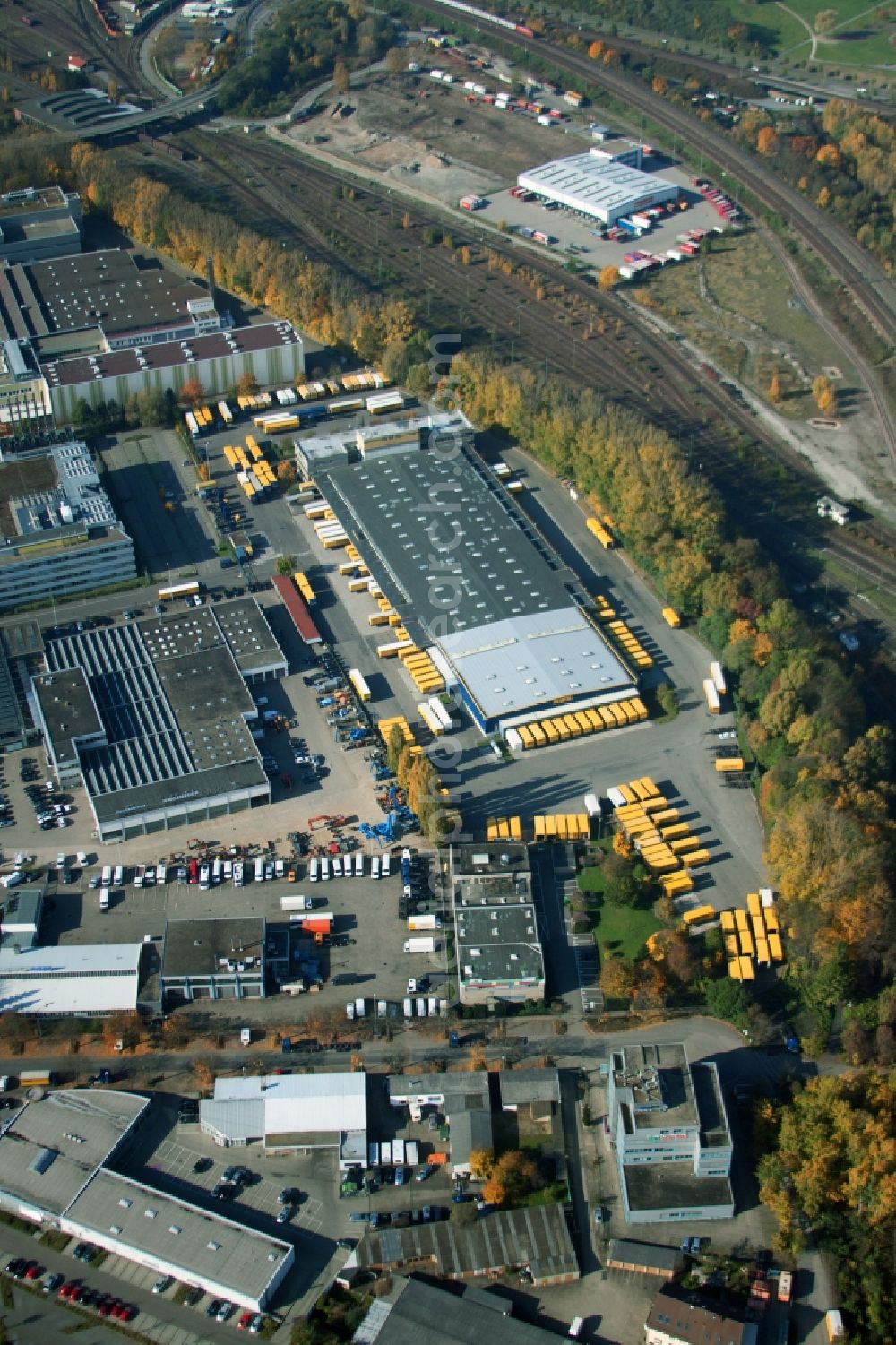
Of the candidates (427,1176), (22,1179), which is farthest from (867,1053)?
(22,1179)

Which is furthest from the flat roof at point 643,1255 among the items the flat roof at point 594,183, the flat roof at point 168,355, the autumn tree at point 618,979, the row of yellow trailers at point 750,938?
the flat roof at point 594,183

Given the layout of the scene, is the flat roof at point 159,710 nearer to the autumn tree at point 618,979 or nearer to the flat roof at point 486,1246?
the autumn tree at point 618,979

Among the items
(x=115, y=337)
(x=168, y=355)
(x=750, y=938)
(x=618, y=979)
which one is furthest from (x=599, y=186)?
(x=618, y=979)

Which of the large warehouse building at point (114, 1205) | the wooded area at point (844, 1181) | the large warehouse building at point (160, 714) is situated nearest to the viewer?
the wooded area at point (844, 1181)

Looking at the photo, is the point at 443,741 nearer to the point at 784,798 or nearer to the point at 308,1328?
the point at 784,798

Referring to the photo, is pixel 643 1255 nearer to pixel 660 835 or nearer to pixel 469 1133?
pixel 469 1133

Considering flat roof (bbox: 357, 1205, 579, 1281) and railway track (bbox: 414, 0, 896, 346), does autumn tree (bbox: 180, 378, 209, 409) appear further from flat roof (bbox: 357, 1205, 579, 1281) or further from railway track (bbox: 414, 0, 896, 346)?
flat roof (bbox: 357, 1205, 579, 1281)
